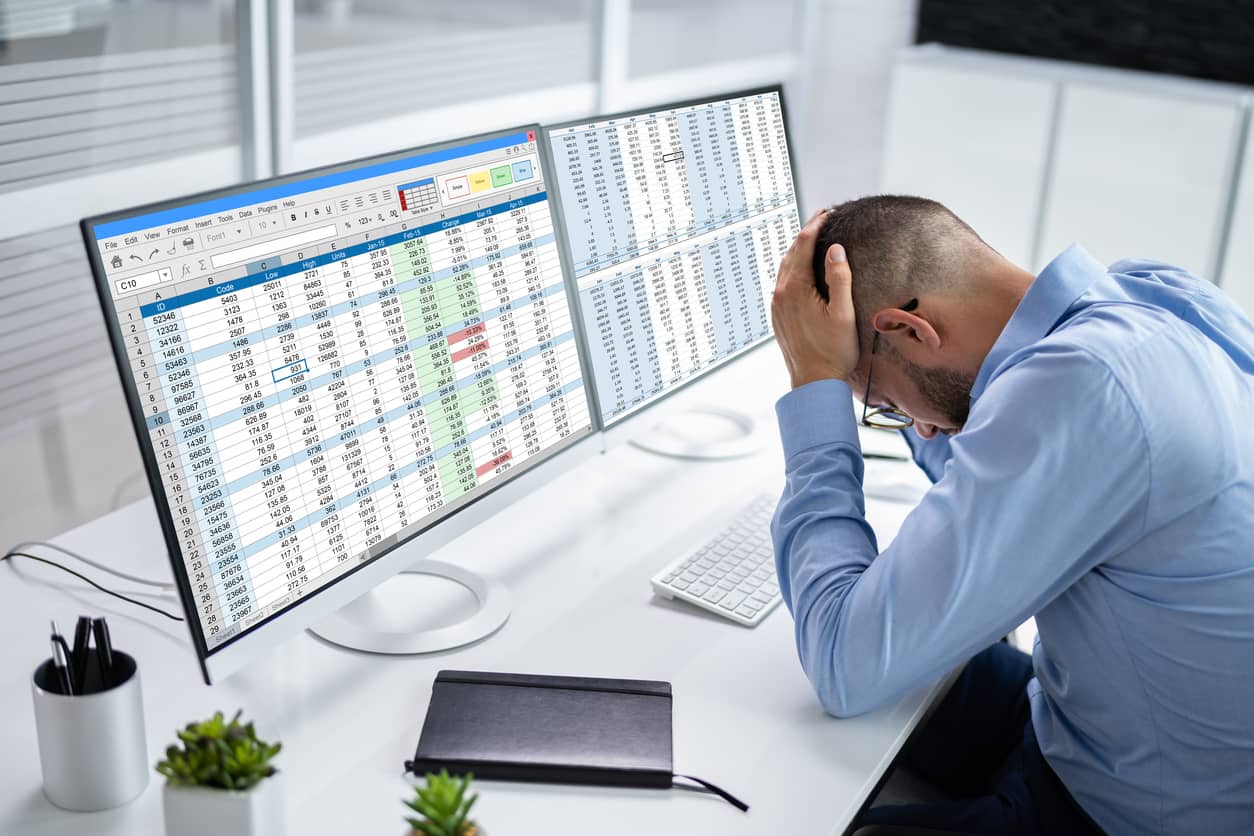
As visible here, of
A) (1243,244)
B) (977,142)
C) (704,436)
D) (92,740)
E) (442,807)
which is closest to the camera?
(442,807)

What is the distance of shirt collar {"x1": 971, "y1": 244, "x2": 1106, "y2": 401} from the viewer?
1.12m

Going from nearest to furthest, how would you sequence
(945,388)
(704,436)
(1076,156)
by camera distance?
(945,388), (704,436), (1076,156)

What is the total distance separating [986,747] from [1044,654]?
320 mm

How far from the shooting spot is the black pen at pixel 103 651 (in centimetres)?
91

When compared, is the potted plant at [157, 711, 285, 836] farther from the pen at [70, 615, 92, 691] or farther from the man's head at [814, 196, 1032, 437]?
the man's head at [814, 196, 1032, 437]

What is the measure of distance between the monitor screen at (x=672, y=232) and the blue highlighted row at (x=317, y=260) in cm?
14

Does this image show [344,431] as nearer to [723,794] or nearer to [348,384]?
[348,384]

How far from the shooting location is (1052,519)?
98 cm

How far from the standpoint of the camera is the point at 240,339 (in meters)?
0.96

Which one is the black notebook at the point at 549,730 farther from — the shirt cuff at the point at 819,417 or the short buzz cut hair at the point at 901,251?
the short buzz cut hair at the point at 901,251

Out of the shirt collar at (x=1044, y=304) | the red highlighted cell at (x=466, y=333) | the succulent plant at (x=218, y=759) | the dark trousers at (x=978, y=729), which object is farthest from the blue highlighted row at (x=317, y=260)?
the dark trousers at (x=978, y=729)


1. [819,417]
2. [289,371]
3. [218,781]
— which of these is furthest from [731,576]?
[218,781]

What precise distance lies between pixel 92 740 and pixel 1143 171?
2.80 m

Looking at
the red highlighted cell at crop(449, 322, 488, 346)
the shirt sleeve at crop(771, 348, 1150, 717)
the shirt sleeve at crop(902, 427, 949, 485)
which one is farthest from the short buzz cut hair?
the red highlighted cell at crop(449, 322, 488, 346)
